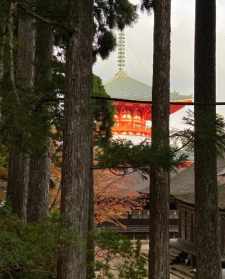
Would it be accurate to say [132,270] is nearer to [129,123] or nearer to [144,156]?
[144,156]

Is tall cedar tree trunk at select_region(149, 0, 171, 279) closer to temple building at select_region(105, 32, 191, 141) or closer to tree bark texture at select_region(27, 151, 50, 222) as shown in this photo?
tree bark texture at select_region(27, 151, 50, 222)

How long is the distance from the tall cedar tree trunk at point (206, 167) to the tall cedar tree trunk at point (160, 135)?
0.84m

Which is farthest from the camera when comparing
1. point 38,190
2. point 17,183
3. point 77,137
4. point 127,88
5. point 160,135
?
point 127,88

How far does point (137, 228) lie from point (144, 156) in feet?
67.8

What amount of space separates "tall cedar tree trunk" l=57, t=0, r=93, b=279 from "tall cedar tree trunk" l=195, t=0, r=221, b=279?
2950 millimetres

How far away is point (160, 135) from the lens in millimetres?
8211

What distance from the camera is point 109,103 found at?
15.1 meters

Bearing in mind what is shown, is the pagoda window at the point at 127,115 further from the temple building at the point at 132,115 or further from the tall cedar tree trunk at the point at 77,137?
the tall cedar tree trunk at the point at 77,137

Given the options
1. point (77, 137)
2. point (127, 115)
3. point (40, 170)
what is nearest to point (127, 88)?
point (127, 115)

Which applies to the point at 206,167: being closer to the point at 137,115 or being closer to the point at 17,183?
the point at 17,183

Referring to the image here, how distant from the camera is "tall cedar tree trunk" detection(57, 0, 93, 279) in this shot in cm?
650

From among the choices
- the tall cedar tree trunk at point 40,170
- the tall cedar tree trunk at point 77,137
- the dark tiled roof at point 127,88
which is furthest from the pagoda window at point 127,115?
the tall cedar tree trunk at point 77,137

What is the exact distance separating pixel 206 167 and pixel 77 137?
129 inches

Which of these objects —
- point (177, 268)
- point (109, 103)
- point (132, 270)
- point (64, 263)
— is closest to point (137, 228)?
point (177, 268)
